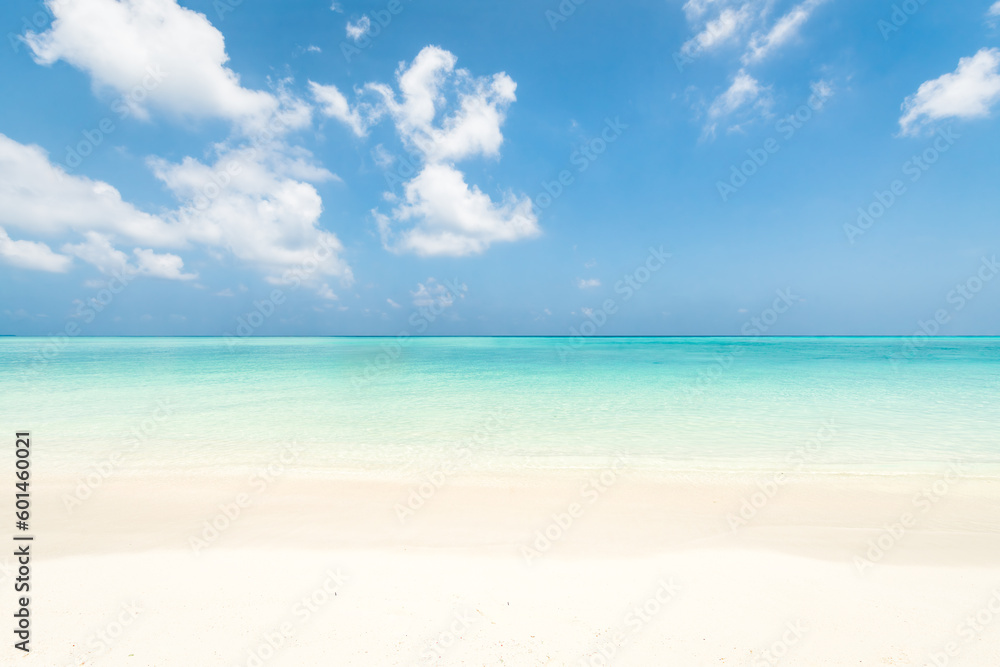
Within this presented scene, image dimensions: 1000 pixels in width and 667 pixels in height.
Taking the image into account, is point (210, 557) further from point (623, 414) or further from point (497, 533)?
point (623, 414)

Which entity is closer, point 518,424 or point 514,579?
point 514,579

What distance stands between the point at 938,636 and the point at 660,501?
3068mm

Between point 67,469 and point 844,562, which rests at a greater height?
point 844,562

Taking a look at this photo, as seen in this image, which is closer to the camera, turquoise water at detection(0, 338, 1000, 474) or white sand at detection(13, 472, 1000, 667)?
white sand at detection(13, 472, 1000, 667)

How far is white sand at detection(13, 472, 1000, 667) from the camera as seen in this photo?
297 cm

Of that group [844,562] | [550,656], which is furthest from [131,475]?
[844,562]

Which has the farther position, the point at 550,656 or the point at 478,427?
the point at 478,427

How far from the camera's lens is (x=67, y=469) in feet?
23.9

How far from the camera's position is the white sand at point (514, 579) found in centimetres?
297

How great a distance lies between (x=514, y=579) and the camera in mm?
3887

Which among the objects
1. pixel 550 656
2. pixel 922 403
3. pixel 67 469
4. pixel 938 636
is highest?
pixel 922 403

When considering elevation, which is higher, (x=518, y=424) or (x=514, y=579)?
(x=518, y=424)

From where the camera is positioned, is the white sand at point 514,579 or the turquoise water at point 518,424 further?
the turquoise water at point 518,424

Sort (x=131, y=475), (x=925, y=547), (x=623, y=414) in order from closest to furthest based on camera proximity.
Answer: (x=925, y=547), (x=131, y=475), (x=623, y=414)
